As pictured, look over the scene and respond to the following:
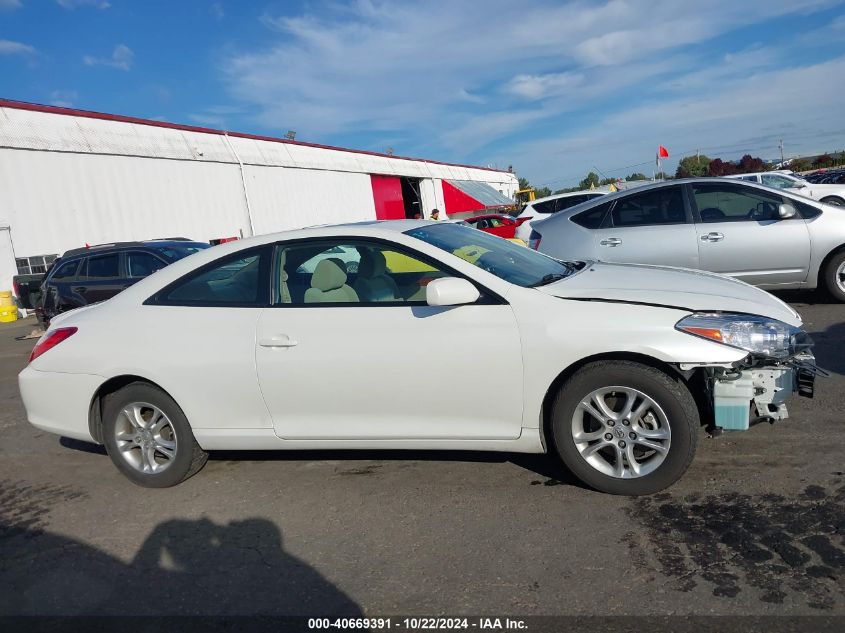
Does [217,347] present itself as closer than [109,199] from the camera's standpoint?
Yes

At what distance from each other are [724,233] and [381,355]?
5464 mm

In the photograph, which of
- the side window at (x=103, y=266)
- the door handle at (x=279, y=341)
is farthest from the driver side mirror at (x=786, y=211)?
the side window at (x=103, y=266)

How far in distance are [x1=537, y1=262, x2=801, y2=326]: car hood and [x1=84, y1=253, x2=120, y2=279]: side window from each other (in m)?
8.95

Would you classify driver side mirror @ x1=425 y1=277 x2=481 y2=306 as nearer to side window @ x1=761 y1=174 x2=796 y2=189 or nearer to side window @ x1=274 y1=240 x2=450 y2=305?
side window @ x1=274 y1=240 x2=450 y2=305

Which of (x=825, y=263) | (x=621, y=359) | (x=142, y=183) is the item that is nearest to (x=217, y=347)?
(x=621, y=359)

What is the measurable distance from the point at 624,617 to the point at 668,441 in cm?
112

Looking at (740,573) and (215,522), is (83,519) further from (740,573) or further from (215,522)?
(740,573)

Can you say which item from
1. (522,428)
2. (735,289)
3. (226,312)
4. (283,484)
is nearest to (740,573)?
(522,428)

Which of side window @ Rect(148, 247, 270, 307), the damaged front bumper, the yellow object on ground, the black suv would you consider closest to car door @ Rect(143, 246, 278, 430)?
side window @ Rect(148, 247, 270, 307)

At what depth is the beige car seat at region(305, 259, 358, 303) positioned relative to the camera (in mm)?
4102

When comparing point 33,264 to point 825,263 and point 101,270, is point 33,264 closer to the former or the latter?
point 101,270

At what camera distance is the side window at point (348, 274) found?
13.3 feet

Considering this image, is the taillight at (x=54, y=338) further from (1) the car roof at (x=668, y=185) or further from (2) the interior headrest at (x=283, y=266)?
(1) the car roof at (x=668, y=185)

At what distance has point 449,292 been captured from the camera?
11.9 ft
